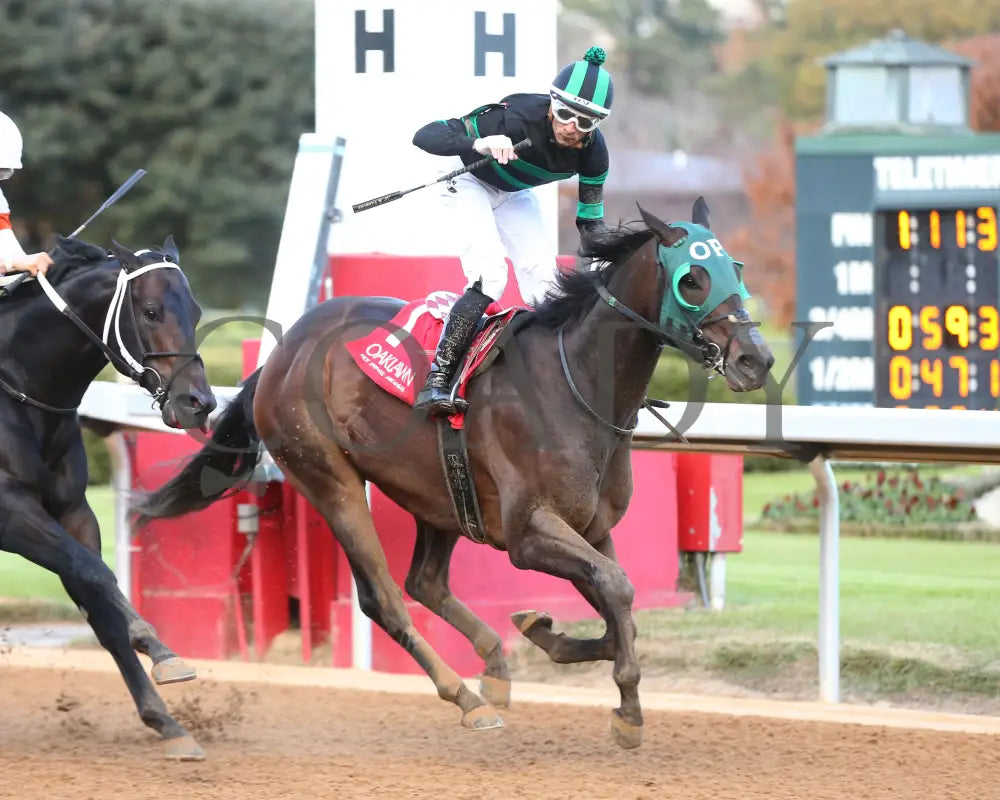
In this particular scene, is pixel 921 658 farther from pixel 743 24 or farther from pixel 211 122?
pixel 743 24

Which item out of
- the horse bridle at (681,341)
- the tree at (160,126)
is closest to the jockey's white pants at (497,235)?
the horse bridle at (681,341)

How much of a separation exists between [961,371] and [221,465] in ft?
15.5

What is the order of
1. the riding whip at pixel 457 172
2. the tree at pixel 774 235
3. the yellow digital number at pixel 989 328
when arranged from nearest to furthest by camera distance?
1. the riding whip at pixel 457 172
2. the yellow digital number at pixel 989 328
3. the tree at pixel 774 235

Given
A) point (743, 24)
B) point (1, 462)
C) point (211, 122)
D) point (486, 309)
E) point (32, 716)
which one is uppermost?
point (743, 24)

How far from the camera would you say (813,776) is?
501 centimetres

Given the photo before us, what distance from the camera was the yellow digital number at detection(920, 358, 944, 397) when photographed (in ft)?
30.6

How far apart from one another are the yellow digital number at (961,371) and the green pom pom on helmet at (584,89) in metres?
4.56

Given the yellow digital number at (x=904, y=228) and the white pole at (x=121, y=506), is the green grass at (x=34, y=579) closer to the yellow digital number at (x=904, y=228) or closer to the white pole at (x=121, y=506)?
the white pole at (x=121, y=506)

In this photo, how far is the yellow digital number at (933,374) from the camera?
30.6 feet

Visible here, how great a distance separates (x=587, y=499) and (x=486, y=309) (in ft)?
2.54

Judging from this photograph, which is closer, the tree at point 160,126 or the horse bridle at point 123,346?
the horse bridle at point 123,346

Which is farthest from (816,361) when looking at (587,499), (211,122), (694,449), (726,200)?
(726,200)

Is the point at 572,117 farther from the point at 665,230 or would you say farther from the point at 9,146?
the point at 9,146

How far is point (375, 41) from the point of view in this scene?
738 centimetres
